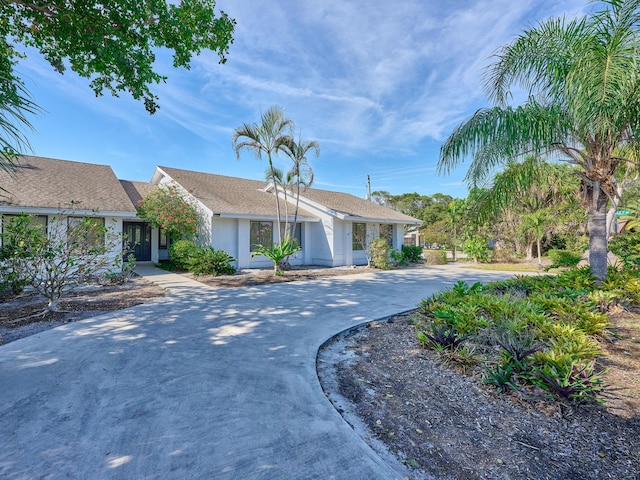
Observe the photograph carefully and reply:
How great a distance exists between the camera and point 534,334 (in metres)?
4.28

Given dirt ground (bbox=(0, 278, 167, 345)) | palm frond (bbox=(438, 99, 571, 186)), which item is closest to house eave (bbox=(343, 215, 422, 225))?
palm frond (bbox=(438, 99, 571, 186))

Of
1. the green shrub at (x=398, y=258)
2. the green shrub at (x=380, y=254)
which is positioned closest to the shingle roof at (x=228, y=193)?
the green shrub at (x=380, y=254)

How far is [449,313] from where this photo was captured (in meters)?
5.12

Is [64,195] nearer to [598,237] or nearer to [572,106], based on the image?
[572,106]

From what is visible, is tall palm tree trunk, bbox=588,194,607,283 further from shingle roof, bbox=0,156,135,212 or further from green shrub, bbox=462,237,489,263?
shingle roof, bbox=0,156,135,212

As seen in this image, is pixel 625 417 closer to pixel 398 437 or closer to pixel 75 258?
pixel 398 437

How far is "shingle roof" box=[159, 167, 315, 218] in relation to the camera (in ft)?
47.0

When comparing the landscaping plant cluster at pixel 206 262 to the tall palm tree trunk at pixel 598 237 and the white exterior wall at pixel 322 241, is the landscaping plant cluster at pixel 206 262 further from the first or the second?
the tall palm tree trunk at pixel 598 237

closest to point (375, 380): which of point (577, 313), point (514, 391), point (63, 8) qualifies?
point (514, 391)

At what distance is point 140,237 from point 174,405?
1614cm

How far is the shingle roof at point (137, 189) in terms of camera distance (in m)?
16.4

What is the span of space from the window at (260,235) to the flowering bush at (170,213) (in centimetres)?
267

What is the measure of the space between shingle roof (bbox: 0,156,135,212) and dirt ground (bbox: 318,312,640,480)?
36.3ft

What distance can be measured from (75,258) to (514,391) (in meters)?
8.40
